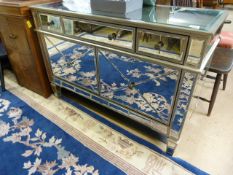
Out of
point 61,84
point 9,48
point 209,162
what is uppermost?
point 9,48

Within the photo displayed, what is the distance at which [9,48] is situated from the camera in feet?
5.40

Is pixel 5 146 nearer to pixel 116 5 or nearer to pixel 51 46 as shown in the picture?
pixel 51 46

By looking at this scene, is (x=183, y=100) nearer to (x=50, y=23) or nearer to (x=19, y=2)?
(x=50, y=23)

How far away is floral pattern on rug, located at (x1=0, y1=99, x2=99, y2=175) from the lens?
1.15 meters

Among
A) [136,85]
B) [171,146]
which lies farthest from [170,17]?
[171,146]

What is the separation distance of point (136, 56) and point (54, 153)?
0.87 m

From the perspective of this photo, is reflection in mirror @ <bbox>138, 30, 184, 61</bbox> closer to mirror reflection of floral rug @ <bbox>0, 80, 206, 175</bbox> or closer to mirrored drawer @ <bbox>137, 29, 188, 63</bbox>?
mirrored drawer @ <bbox>137, 29, 188, 63</bbox>

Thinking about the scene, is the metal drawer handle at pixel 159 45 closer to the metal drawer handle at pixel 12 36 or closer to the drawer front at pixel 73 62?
the drawer front at pixel 73 62

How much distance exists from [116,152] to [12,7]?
1.29m

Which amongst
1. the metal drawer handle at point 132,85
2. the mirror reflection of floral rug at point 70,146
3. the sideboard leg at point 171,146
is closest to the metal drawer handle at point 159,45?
the metal drawer handle at point 132,85

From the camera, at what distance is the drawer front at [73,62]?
52.0 inches

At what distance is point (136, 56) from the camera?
997 millimetres

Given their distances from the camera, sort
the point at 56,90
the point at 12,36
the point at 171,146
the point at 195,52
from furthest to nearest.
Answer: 1. the point at 56,90
2. the point at 12,36
3. the point at 171,146
4. the point at 195,52

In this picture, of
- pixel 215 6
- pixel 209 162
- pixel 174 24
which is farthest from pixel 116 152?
pixel 215 6
